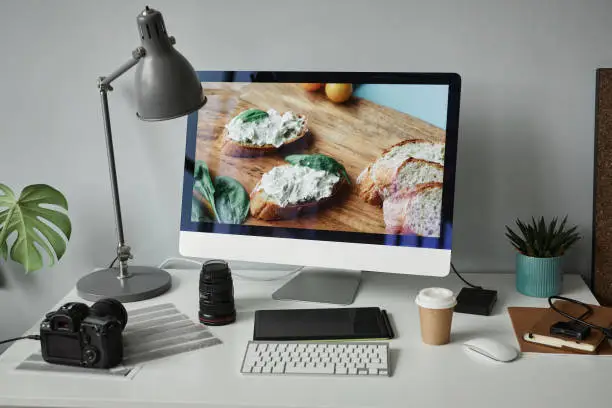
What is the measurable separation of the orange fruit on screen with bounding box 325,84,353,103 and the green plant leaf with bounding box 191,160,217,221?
12.5 inches

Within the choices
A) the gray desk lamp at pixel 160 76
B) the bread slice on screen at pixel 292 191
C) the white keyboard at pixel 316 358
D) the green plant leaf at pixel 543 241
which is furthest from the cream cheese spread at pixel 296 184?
the green plant leaf at pixel 543 241

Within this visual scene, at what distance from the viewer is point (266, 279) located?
1631 millimetres

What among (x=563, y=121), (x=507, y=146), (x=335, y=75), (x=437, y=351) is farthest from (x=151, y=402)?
(x=563, y=121)

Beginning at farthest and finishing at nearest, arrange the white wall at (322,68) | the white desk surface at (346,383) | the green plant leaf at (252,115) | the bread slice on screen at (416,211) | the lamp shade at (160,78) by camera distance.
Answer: the white wall at (322,68) < the green plant leaf at (252,115) < the bread slice on screen at (416,211) < the lamp shade at (160,78) < the white desk surface at (346,383)

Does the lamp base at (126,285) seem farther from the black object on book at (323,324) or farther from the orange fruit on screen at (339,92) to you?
the orange fruit on screen at (339,92)

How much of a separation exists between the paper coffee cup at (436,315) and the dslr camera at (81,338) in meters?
0.54

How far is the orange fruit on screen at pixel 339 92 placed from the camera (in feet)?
4.63

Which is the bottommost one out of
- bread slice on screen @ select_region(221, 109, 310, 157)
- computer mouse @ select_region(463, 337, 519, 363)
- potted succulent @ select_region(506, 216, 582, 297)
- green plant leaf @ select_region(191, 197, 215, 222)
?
computer mouse @ select_region(463, 337, 519, 363)

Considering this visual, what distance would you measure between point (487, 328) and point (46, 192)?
1.05m

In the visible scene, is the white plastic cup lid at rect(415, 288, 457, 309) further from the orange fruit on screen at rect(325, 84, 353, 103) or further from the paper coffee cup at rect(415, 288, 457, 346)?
the orange fruit on screen at rect(325, 84, 353, 103)

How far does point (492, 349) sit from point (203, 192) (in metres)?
0.70

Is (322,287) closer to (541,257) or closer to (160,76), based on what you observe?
(541,257)

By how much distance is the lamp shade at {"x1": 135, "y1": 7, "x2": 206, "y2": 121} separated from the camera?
4.11 ft

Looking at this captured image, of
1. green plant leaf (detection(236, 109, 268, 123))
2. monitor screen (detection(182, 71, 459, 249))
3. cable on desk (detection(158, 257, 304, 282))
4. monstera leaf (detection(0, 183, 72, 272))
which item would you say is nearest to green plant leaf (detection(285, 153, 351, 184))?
monitor screen (detection(182, 71, 459, 249))
